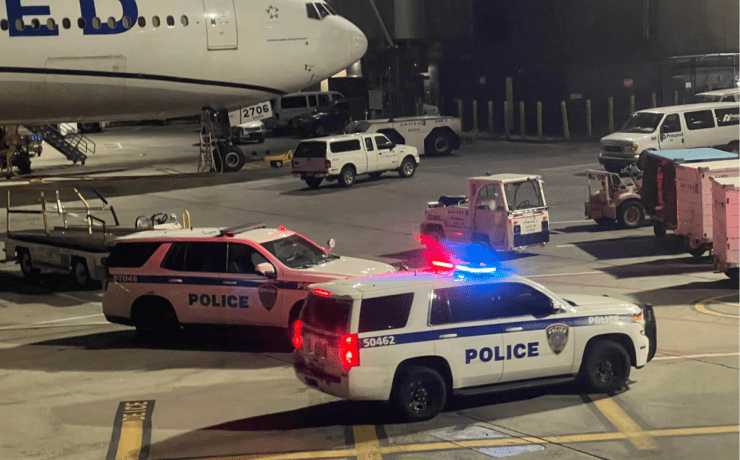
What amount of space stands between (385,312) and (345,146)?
24815 mm

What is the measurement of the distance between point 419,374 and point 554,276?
31.0ft

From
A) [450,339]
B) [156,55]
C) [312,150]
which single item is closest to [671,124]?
[312,150]

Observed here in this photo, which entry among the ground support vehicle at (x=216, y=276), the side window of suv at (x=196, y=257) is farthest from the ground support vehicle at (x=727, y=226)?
the side window of suv at (x=196, y=257)

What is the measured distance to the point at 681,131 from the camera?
36.9 meters

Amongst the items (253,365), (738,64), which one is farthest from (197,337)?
(738,64)

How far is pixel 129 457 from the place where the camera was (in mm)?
11336

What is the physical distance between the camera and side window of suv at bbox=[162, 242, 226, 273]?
1636 centimetres

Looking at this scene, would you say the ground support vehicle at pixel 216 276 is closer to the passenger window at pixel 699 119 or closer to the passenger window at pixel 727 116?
the passenger window at pixel 699 119

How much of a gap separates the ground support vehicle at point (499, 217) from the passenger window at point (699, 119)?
15.7 metres

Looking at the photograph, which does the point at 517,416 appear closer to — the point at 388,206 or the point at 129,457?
the point at 129,457

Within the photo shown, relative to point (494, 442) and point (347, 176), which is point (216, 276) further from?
point (347, 176)

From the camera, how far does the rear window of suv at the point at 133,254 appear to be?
1680 centimetres

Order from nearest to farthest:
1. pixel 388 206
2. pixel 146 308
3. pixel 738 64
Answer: pixel 146 308
pixel 388 206
pixel 738 64

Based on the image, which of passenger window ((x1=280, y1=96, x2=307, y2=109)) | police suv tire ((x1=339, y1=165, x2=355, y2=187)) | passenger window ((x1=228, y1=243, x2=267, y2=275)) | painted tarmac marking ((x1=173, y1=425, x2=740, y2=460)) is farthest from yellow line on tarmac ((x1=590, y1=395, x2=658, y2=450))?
passenger window ((x1=280, y1=96, x2=307, y2=109))
